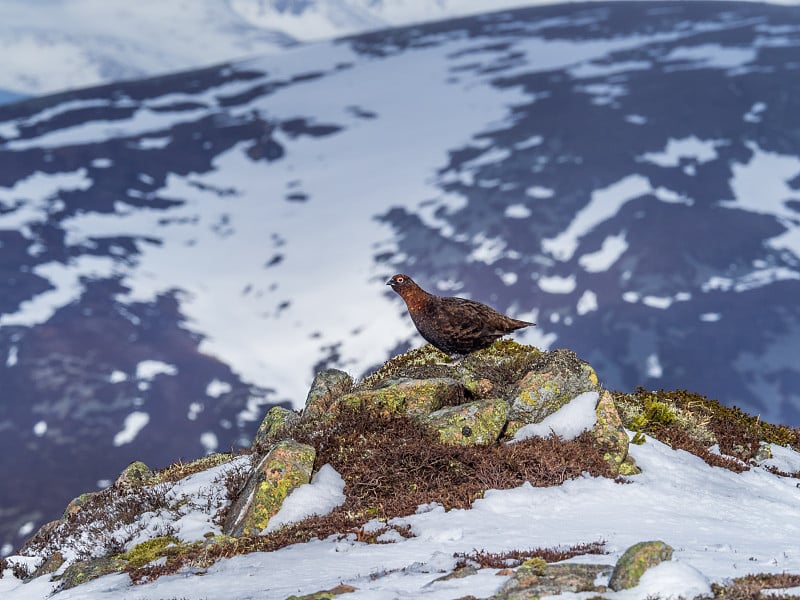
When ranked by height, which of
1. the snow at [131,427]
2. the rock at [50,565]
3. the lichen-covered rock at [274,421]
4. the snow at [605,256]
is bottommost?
the snow at [131,427]

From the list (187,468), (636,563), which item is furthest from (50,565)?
(636,563)

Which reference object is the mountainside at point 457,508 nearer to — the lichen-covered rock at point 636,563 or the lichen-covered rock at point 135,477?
the lichen-covered rock at point 636,563

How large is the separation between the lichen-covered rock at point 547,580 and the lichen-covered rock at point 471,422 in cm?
363

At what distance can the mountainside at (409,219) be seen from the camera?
8775cm

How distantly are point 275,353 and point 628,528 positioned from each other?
93.9 metres

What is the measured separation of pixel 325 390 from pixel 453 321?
2.71 m

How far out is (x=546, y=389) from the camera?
10.5m

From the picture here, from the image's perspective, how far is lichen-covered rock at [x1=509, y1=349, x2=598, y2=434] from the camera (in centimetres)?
1043

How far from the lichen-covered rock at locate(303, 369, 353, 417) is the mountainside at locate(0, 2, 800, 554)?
4410 cm

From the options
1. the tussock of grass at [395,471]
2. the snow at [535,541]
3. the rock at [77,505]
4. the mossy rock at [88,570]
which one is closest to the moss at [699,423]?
the snow at [535,541]

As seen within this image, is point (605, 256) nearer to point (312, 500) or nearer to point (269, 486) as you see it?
point (312, 500)

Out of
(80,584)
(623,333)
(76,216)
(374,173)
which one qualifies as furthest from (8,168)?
(80,584)

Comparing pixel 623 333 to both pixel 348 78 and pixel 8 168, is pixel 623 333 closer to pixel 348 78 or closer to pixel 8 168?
pixel 348 78

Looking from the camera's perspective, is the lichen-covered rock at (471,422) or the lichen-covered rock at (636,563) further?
the lichen-covered rock at (471,422)
